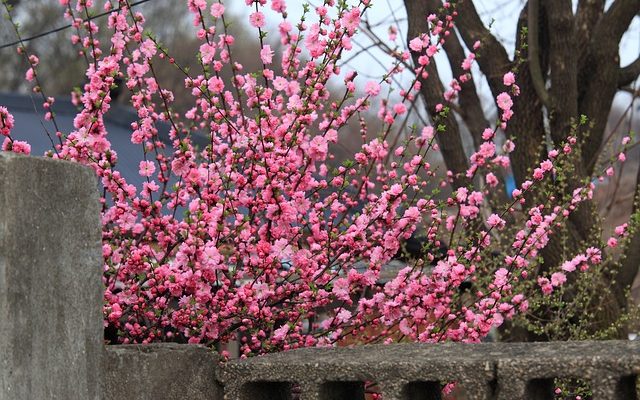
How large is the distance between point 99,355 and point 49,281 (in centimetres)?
37

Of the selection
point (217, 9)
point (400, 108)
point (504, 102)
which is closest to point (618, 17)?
point (504, 102)

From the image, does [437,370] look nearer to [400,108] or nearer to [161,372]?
[161,372]

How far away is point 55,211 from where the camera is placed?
3314 millimetres

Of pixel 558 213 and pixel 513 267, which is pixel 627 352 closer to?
pixel 513 267

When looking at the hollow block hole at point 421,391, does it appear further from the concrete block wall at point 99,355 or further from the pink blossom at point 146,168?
the pink blossom at point 146,168

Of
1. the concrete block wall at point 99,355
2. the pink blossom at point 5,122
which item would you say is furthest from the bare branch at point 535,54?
the concrete block wall at point 99,355

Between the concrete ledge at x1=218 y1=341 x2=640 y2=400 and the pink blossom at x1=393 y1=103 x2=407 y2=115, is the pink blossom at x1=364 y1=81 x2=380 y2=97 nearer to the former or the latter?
the pink blossom at x1=393 y1=103 x2=407 y2=115

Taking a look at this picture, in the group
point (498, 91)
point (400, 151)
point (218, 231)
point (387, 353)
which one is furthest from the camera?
point (498, 91)

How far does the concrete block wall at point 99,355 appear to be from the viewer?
3154 millimetres

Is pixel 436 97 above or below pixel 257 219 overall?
above

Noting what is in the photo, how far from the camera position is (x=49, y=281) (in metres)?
3.27

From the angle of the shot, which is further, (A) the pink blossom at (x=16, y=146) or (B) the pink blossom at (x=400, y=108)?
(B) the pink blossom at (x=400, y=108)

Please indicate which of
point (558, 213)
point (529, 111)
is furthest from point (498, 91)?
point (558, 213)

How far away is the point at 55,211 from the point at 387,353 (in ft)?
3.82
